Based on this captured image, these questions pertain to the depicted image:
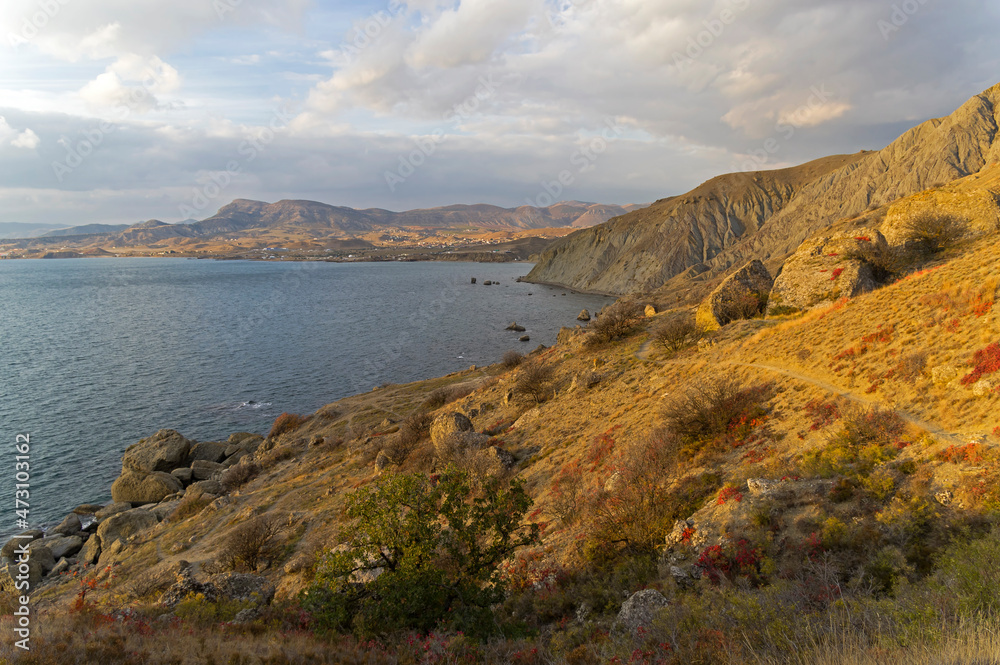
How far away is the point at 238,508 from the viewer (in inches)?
928

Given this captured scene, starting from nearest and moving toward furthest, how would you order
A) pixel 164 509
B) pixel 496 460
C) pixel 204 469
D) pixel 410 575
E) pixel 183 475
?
pixel 410 575 < pixel 496 460 < pixel 164 509 < pixel 183 475 < pixel 204 469

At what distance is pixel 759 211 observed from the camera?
398ft

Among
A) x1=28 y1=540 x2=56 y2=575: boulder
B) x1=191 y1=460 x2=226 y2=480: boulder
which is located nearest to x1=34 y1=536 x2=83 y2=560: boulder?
x1=28 y1=540 x2=56 y2=575: boulder

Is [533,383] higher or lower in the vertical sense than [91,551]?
higher

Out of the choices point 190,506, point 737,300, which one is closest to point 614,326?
point 737,300

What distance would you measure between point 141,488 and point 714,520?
1315 inches

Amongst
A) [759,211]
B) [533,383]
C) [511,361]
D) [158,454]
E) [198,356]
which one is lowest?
[158,454]

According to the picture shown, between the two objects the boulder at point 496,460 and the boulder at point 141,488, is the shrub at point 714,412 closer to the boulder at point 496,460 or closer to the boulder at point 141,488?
the boulder at point 496,460

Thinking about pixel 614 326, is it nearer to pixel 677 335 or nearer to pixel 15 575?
pixel 677 335

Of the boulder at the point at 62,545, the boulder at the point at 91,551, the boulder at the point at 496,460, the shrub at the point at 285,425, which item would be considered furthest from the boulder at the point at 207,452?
the boulder at the point at 496,460

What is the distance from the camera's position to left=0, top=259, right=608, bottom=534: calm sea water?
117 ft

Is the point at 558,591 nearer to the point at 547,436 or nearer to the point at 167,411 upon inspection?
the point at 547,436

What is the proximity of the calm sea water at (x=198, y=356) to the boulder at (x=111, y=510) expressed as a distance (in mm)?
2882

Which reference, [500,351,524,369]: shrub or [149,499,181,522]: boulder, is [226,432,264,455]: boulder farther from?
[500,351,524,369]: shrub
